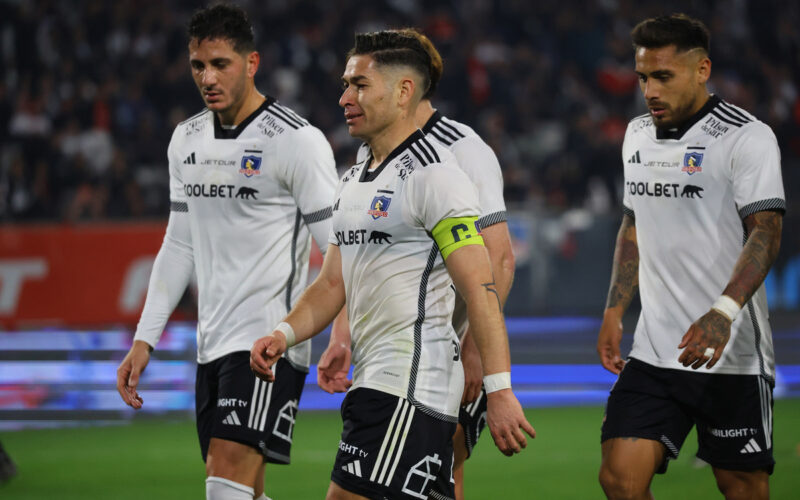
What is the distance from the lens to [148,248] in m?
12.6

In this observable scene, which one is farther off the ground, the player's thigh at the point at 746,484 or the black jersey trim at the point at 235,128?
the black jersey trim at the point at 235,128

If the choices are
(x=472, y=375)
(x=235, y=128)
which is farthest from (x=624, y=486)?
(x=235, y=128)

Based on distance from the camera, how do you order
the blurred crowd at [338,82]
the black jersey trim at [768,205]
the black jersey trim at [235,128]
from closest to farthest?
the black jersey trim at [768,205]
the black jersey trim at [235,128]
the blurred crowd at [338,82]

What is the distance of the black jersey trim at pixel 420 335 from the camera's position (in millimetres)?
3877

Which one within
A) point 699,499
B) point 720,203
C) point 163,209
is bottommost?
point 699,499

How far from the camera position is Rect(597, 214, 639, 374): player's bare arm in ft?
17.0

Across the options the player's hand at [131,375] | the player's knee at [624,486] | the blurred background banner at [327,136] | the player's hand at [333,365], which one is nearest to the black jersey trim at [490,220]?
the player's hand at [333,365]

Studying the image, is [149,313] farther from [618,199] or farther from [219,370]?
[618,199]

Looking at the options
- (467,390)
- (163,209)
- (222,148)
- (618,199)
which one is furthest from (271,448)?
(618,199)

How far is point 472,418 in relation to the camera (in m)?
5.18

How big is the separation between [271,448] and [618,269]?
1837 millimetres

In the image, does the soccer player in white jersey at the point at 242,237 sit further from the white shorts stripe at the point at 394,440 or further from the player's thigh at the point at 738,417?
the player's thigh at the point at 738,417

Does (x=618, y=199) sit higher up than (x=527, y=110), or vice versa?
(x=527, y=110)

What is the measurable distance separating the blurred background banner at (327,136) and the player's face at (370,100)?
21.6ft
